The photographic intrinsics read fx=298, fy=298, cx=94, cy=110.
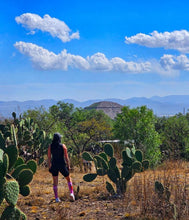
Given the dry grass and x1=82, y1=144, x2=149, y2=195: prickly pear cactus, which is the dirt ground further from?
x1=82, y1=144, x2=149, y2=195: prickly pear cactus

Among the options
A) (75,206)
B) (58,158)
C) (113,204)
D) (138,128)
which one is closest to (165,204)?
(113,204)

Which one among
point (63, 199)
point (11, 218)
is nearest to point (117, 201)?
point (63, 199)

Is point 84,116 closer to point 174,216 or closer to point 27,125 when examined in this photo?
point 27,125

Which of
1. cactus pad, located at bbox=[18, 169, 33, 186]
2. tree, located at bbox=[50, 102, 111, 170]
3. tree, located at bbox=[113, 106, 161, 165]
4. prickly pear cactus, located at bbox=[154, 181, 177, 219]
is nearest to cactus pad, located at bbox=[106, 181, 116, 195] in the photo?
prickly pear cactus, located at bbox=[154, 181, 177, 219]

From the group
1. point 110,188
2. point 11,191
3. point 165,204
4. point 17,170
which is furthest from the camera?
point 110,188

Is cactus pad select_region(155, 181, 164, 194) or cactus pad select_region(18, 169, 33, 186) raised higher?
cactus pad select_region(18, 169, 33, 186)

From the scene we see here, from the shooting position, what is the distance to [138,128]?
17062 mm

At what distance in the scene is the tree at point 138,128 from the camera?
1672 cm

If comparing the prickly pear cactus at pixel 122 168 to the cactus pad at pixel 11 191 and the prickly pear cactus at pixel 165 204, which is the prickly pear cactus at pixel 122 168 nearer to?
the prickly pear cactus at pixel 165 204

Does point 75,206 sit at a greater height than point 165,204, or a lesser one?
lesser

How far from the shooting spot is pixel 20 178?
5402 mm

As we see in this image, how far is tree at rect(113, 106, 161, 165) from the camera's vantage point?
16719 millimetres

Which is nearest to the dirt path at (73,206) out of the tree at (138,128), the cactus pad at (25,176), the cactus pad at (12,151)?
the cactus pad at (25,176)

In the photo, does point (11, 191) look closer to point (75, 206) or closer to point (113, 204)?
point (75, 206)
